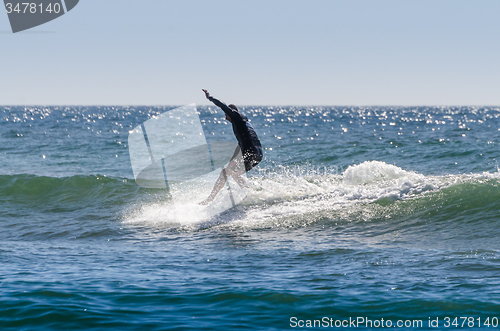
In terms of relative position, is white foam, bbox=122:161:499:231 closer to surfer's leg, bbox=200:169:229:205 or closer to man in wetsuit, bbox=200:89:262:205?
surfer's leg, bbox=200:169:229:205

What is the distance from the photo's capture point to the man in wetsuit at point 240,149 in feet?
33.1

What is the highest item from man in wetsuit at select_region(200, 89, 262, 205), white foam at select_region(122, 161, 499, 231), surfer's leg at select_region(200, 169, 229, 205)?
man in wetsuit at select_region(200, 89, 262, 205)

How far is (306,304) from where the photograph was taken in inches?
193

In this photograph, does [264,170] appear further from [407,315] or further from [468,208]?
[407,315]

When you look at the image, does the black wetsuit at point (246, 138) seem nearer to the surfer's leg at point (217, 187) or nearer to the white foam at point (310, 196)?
the surfer's leg at point (217, 187)

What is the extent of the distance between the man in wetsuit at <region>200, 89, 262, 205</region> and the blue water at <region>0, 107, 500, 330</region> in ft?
2.49

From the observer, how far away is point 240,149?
10523 millimetres

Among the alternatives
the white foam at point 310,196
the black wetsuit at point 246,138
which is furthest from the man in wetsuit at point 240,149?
the white foam at point 310,196

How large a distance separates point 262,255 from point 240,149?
4.08 m

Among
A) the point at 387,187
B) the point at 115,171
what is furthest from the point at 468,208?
the point at 115,171

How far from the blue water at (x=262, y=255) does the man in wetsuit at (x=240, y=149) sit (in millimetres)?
757

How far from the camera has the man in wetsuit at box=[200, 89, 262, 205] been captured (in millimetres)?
10094

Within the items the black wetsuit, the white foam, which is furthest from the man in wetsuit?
the white foam

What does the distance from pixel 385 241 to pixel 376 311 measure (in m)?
3.02
